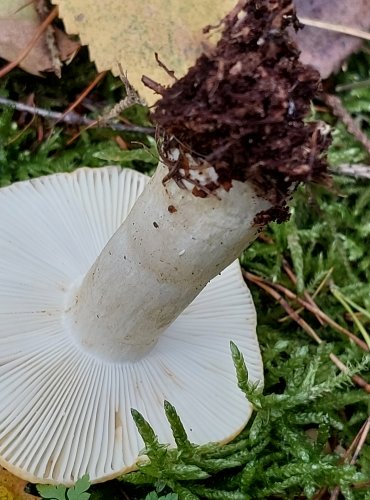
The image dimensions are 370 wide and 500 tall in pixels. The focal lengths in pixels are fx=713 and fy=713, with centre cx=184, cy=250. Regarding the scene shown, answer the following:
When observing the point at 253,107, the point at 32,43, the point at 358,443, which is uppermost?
the point at 32,43

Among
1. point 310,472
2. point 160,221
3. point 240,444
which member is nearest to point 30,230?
point 160,221

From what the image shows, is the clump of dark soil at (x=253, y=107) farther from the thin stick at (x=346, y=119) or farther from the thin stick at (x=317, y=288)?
the thin stick at (x=346, y=119)

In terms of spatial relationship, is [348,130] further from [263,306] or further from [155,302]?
[155,302]

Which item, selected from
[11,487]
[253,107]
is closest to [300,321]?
[11,487]

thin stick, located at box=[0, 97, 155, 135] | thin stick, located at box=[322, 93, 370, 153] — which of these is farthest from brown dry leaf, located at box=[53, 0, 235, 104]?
thin stick, located at box=[322, 93, 370, 153]

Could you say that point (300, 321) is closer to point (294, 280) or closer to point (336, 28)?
point (294, 280)

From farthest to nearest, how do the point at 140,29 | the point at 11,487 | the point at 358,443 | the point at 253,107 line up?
the point at 140,29 < the point at 358,443 < the point at 11,487 < the point at 253,107

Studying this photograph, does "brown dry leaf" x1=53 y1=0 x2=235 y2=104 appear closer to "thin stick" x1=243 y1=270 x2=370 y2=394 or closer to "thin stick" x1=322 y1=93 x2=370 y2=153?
"thin stick" x1=322 y1=93 x2=370 y2=153
